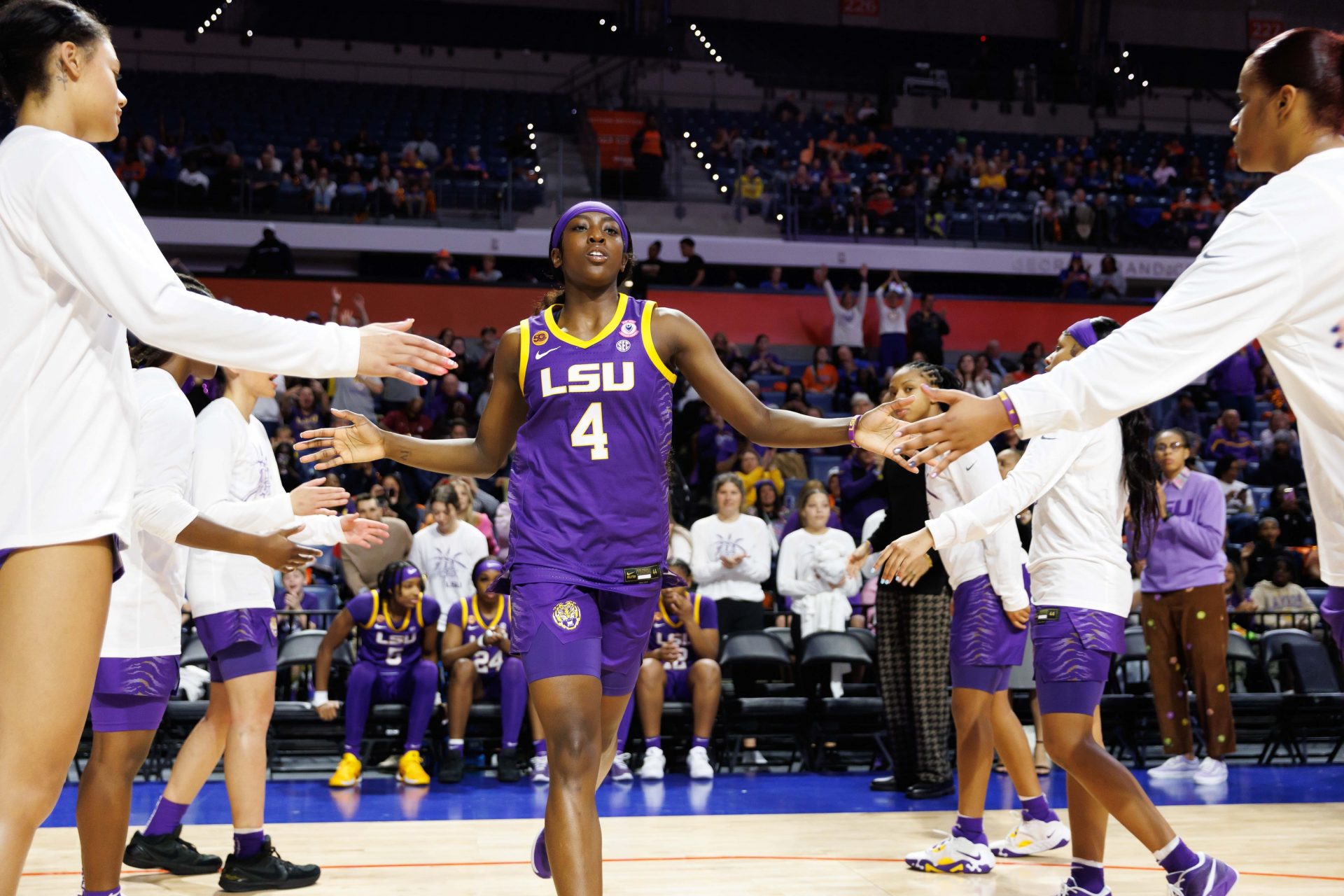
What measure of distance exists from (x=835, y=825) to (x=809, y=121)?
62.0 feet

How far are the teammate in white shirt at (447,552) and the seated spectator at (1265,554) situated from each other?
6.72m

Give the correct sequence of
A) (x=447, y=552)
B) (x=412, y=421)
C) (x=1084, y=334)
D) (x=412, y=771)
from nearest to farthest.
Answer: (x=1084, y=334)
(x=412, y=771)
(x=447, y=552)
(x=412, y=421)

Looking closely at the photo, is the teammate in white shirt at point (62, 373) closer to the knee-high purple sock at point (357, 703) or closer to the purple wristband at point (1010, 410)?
the purple wristband at point (1010, 410)

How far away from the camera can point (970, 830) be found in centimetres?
554

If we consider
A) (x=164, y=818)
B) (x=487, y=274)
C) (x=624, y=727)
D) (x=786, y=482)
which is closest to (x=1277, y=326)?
(x=164, y=818)

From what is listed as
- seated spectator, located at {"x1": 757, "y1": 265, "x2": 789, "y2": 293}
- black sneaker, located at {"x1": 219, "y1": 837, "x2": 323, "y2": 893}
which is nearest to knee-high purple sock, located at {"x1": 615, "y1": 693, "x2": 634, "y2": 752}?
black sneaker, located at {"x1": 219, "y1": 837, "x2": 323, "y2": 893}

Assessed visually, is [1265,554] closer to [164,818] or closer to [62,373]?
[164,818]

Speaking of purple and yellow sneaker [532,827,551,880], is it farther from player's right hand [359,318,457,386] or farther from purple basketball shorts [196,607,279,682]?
player's right hand [359,318,457,386]

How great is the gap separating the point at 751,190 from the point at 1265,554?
1081cm

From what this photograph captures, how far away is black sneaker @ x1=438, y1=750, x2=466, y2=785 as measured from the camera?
8.20 meters

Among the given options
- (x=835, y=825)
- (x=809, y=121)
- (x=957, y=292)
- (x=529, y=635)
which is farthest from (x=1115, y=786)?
(x=809, y=121)

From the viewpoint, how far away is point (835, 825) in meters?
6.65

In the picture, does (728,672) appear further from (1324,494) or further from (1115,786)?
(1324,494)

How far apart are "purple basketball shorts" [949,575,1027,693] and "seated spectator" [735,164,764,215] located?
14.3m
